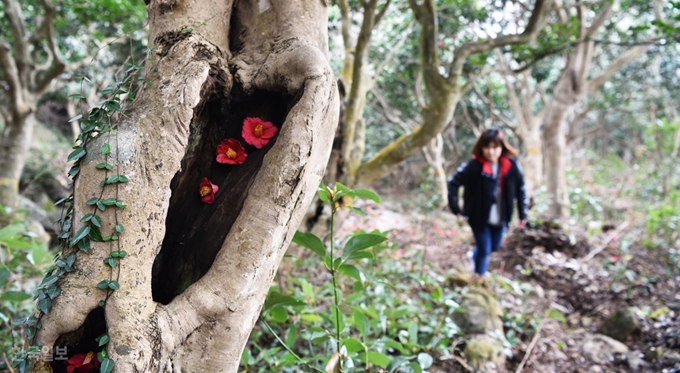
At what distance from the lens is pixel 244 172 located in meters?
1.85

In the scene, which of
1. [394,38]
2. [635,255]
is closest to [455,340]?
[635,255]

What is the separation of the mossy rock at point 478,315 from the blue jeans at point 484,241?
1.94ft

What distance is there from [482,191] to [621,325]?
5.03 ft

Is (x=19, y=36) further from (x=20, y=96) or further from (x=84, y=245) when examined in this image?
(x=84, y=245)

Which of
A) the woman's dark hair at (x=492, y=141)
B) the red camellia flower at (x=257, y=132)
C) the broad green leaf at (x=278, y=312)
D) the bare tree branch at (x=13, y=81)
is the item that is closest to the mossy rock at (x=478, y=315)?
the woman's dark hair at (x=492, y=141)

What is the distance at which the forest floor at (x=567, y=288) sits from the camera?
3.38m

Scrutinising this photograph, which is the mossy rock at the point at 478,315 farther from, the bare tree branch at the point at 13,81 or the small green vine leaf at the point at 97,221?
the bare tree branch at the point at 13,81

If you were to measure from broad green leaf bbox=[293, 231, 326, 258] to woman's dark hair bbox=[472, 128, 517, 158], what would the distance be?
2.57 meters

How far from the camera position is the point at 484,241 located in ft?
14.1

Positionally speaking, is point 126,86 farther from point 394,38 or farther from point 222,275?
point 394,38

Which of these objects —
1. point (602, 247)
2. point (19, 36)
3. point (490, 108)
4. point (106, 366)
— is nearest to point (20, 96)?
point (19, 36)

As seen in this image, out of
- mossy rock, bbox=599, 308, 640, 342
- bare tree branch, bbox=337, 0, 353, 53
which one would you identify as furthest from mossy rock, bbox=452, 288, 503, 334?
bare tree branch, bbox=337, 0, 353, 53

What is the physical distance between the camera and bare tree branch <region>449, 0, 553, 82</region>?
3.73m

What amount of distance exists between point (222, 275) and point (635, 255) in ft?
19.0
